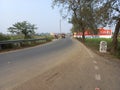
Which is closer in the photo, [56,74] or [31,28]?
[56,74]

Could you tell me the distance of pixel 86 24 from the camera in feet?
203

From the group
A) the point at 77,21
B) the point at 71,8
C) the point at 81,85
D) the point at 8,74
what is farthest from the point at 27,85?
the point at 77,21

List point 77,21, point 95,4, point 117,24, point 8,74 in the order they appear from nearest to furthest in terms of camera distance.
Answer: point 8,74 → point 95,4 → point 117,24 → point 77,21

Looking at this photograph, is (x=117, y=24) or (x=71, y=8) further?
(x=71, y=8)

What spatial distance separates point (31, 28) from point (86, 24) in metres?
14.6

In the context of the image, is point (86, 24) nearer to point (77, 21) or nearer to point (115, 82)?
point (77, 21)

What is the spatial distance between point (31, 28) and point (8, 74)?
46345 mm

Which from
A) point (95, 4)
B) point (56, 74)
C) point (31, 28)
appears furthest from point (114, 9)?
point (31, 28)

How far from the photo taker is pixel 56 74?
9.88 meters

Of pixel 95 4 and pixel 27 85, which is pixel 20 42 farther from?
pixel 27 85

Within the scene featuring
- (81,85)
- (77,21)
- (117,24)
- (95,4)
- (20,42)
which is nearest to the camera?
(81,85)

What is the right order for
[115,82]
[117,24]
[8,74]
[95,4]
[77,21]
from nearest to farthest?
1. [115,82]
2. [8,74]
3. [95,4]
4. [117,24]
5. [77,21]

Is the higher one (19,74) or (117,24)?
(117,24)

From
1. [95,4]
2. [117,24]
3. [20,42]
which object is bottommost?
[20,42]
